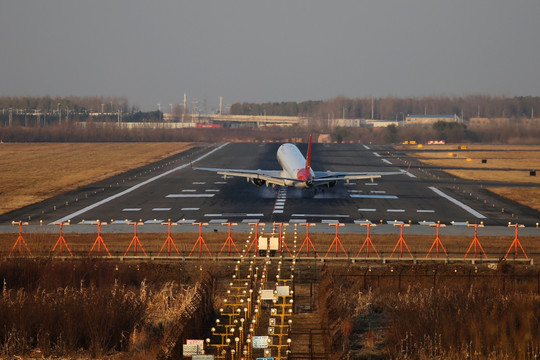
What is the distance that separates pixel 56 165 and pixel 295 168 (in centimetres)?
4982

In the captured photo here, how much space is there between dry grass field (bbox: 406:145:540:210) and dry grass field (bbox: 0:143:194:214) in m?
42.3

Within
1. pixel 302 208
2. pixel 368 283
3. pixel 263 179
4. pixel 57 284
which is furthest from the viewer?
pixel 263 179

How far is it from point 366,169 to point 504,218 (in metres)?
46.0

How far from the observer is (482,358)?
2408 centimetres

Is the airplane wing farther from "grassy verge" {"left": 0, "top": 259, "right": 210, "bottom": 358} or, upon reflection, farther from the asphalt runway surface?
"grassy verge" {"left": 0, "top": 259, "right": 210, "bottom": 358}

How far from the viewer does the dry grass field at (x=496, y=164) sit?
259 ft

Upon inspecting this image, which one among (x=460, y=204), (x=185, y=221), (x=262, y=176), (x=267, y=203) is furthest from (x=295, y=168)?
(x=185, y=221)

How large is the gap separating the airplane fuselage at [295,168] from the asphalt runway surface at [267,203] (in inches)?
64.7

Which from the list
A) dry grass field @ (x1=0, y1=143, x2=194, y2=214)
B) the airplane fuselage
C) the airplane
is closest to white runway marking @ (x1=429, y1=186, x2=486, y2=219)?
the airplane

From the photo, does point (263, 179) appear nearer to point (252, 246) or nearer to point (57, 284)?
point (252, 246)

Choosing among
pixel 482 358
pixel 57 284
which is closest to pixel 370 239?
pixel 57 284

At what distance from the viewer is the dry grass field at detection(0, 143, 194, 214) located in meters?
77.8

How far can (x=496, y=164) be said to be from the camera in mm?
119125

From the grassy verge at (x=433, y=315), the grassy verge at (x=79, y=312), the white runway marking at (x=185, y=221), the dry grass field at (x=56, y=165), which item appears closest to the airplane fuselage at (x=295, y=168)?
the white runway marking at (x=185, y=221)
